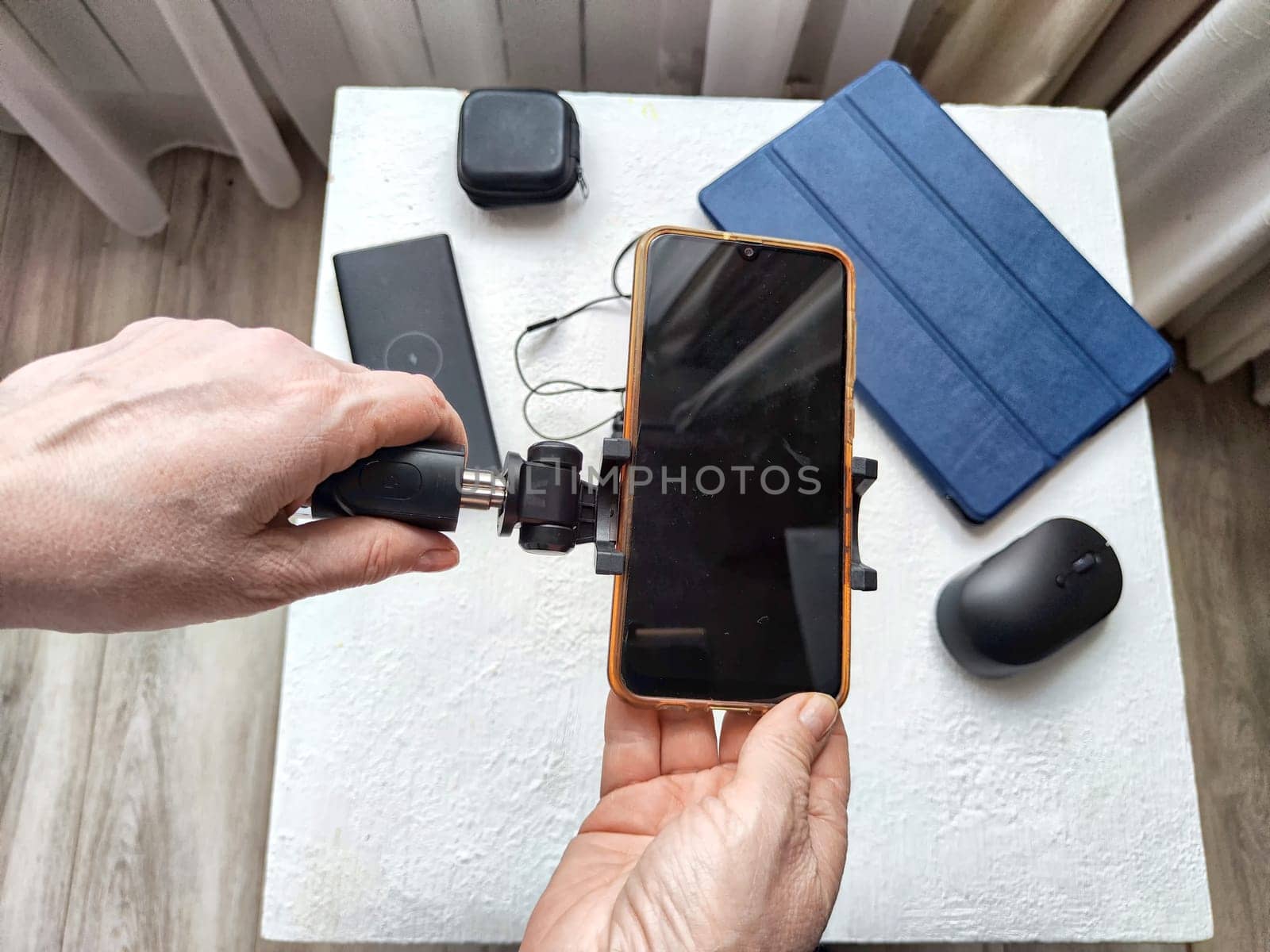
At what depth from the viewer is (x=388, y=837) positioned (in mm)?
596

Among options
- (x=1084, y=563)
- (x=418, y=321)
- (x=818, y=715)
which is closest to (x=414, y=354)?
(x=418, y=321)

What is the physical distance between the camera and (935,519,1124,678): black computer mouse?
0.59 metres

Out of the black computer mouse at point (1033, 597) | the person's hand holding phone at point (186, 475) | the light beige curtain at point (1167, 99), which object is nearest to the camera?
the person's hand holding phone at point (186, 475)

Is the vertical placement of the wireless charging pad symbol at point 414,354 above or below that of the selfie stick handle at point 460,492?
above

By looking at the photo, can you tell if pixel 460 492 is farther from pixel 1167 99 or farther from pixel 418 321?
pixel 1167 99

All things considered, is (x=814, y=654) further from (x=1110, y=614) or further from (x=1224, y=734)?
(x=1224, y=734)

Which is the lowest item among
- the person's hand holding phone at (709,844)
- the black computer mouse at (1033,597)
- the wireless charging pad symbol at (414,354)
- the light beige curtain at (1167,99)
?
the person's hand holding phone at (709,844)

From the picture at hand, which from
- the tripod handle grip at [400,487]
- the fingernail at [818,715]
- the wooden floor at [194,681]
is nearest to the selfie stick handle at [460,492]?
the tripod handle grip at [400,487]

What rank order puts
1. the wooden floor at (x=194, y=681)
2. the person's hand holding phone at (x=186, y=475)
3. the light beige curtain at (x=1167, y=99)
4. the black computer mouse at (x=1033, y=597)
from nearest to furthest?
the person's hand holding phone at (x=186, y=475) → the black computer mouse at (x=1033, y=597) → the light beige curtain at (x=1167, y=99) → the wooden floor at (x=194, y=681)

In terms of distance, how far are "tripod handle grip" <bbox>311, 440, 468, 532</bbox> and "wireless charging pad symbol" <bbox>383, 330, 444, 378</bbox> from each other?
19cm

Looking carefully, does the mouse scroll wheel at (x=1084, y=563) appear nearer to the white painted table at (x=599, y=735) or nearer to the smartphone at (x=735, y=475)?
the white painted table at (x=599, y=735)

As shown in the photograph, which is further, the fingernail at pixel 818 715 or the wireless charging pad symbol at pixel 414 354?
the wireless charging pad symbol at pixel 414 354

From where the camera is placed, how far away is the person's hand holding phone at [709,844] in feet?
1.53

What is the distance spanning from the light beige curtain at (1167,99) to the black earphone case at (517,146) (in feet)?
1.81
